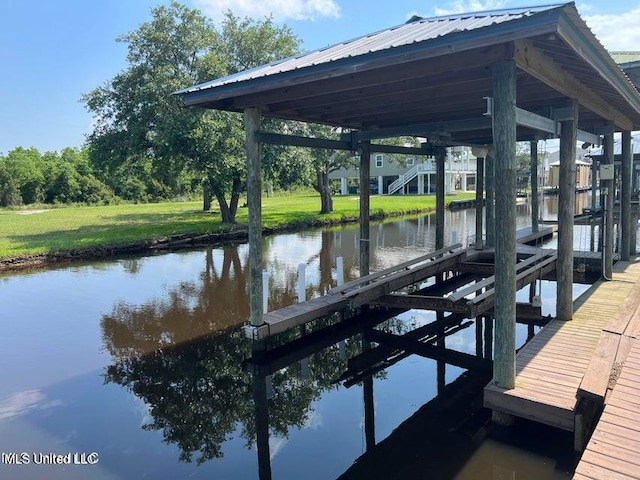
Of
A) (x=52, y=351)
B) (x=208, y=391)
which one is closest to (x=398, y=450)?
(x=208, y=391)

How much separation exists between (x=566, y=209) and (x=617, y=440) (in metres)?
3.65

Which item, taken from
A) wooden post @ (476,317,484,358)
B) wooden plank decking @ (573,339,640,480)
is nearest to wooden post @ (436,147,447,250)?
wooden post @ (476,317,484,358)

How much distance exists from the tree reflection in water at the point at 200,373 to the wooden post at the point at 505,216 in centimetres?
235

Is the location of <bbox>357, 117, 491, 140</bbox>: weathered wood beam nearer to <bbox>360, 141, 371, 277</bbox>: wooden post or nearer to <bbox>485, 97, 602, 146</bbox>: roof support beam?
<bbox>360, 141, 371, 277</bbox>: wooden post

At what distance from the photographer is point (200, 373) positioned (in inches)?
271

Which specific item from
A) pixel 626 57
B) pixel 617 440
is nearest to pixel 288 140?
pixel 617 440

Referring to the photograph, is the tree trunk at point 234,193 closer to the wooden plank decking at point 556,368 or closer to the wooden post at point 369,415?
the wooden post at point 369,415

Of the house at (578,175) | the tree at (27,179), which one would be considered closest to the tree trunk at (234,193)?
the tree at (27,179)

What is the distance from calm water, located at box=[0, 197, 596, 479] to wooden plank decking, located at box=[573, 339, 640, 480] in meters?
0.72

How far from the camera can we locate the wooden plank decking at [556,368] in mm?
4406

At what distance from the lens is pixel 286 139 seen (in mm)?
7055

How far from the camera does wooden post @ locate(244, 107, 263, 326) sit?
672 cm

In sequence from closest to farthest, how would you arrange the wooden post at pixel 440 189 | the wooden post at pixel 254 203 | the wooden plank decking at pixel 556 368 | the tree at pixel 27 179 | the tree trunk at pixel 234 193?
the wooden plank decking at pixel 556 368
the wooden post at pixel 254 203
the wooden post at pixel 440 189
the tree trunk at pixel 234 193
the tree at pixel 27 179

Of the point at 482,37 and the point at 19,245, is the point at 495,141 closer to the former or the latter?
the point at 482,37
